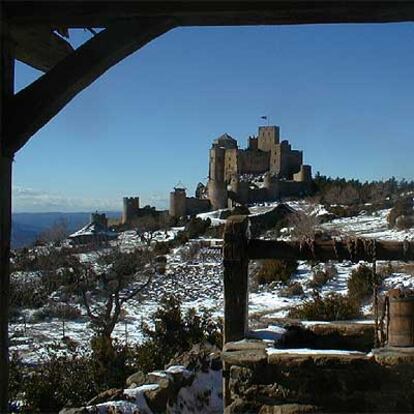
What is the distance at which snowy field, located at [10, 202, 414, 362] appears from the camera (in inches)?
429

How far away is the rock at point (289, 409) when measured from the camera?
440 cm

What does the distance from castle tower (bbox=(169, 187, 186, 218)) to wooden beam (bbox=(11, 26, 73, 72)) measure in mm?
37322

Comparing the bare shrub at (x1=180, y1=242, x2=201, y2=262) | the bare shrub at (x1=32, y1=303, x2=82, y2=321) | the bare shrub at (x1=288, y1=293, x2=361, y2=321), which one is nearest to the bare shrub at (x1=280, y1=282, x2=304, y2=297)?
the bare shrub at (x1=288, y1=293, x2=361, y2=321)

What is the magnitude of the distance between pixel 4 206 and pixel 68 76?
561 millimetres

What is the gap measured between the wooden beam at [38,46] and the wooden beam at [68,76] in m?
0.25

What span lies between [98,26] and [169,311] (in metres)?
7.10

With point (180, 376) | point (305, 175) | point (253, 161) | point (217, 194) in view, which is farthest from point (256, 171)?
point (180, 376)

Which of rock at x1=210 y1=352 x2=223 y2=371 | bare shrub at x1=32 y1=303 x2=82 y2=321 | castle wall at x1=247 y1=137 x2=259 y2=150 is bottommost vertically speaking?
bare shrub at x1=32 y1=303 x2=82 y2=321

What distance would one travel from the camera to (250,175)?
1980 inches

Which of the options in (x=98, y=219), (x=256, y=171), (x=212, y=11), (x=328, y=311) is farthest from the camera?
(x=256, y=171)

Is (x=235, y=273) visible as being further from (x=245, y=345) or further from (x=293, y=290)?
(x=293, y=290)

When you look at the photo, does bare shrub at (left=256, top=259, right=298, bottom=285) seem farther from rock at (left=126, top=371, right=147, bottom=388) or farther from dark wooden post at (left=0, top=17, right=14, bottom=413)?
dark wooden post at (left=0, top=17, right=14, bottom=413)

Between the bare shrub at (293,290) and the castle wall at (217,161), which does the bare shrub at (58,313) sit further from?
the castle wall at (217,161)

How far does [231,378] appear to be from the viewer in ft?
14.9
